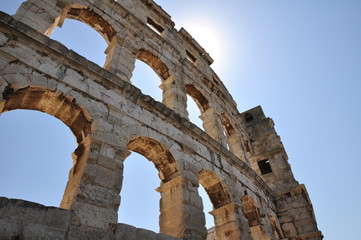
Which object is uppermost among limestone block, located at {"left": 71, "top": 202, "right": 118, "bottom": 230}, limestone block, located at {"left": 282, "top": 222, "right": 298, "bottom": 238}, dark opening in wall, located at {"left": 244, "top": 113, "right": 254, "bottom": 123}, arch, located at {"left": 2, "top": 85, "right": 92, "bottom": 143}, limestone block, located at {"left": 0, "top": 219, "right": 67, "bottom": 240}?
dark opening in wall, located at {"left": 244, "top": 113, "right": 254, "bottom": 123}

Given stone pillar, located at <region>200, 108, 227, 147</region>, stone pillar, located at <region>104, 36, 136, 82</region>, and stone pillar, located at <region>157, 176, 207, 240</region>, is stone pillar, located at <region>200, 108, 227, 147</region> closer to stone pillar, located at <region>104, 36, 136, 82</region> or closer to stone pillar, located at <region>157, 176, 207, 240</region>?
stone pillar, located at <region>157, 176, 207, 240</region>

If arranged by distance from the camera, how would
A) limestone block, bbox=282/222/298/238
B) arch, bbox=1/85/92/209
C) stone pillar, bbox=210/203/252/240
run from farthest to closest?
1. limestone block, bbox=282/222/298/238
2. stone pillar, bbox=210/203/252/240
3. arch, bbox=1/85/92/209

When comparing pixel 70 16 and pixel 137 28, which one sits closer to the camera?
pixel 70 16

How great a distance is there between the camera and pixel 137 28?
7.86 m

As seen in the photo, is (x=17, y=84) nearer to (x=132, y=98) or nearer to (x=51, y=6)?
(x=132, y=98)

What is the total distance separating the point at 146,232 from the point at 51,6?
5333 mm

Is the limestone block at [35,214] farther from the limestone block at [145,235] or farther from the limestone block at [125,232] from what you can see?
the limestone block at [145,235]

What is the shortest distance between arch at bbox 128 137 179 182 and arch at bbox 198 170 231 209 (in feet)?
3.49

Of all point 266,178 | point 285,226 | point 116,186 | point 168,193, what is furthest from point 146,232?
point 266,178

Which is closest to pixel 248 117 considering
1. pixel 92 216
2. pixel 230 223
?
pixel 230 223

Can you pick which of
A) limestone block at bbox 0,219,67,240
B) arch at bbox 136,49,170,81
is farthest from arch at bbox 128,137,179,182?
arch at bbox 136,49,170,81

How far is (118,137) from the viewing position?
170 inches

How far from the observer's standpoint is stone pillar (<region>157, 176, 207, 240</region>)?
4270 millimetres

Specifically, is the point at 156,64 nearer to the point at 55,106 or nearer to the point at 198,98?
the point at 198,98
